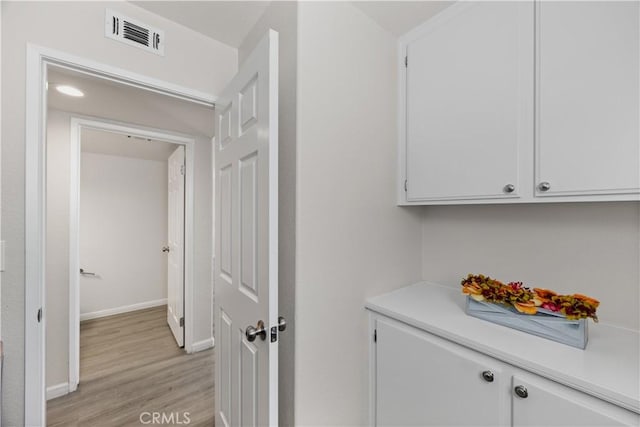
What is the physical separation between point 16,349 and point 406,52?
2207mm

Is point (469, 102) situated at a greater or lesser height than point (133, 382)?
greater

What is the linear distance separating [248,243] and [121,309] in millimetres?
3599

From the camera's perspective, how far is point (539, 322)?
99cm

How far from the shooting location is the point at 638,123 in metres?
0.83

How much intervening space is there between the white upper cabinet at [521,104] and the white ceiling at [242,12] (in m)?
0.07

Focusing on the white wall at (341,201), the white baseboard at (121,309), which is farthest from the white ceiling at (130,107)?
the white baseboard at (121,309)

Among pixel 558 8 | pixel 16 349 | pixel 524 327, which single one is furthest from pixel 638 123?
pixel 16 349

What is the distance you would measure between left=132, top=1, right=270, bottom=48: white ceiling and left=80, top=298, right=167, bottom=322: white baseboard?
3.63 metres

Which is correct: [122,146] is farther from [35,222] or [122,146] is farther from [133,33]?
[35,222]

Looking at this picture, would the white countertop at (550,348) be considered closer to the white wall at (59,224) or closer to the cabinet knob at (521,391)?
the cabinet knob at (521,391)

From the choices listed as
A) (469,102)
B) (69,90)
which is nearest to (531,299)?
(469,102)

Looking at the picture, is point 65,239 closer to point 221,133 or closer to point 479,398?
point 221,133

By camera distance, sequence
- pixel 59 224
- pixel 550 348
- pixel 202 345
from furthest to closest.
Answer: pixel 202 345 → pixel 59 224 → pixel 550 348

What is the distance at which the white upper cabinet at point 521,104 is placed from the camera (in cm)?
87
